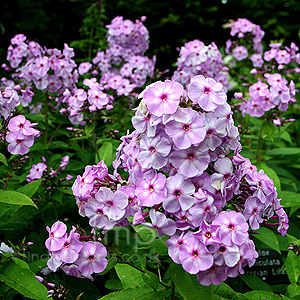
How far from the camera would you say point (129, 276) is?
1783mm

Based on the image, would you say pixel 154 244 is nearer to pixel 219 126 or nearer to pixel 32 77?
pixel 219 126

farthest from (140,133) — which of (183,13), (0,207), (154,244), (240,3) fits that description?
(240,3)

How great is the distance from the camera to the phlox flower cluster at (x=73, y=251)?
1.43 metres

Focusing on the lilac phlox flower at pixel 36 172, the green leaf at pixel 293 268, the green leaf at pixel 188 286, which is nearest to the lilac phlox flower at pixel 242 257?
the green leaf at pixel 188 286

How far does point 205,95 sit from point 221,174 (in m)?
0.26

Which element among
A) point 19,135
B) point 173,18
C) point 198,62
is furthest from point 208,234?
point 173,18

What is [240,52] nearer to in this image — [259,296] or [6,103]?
[6,103]

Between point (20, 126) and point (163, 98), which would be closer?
point (163, 98)

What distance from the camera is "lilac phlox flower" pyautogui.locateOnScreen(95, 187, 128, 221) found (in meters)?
1.40

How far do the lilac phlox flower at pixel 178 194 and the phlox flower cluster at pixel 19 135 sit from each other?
904 mm

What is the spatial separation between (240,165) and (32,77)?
1810mm

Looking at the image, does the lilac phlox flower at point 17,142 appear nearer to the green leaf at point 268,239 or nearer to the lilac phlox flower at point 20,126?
the lilac phlox flower at point 20,126

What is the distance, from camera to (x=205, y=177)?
1.37 metres

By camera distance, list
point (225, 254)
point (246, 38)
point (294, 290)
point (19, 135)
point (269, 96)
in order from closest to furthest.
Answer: point (225, 254) < point (294, 290) < point (19, 135) < point (269, 96) < point (246, 38)
